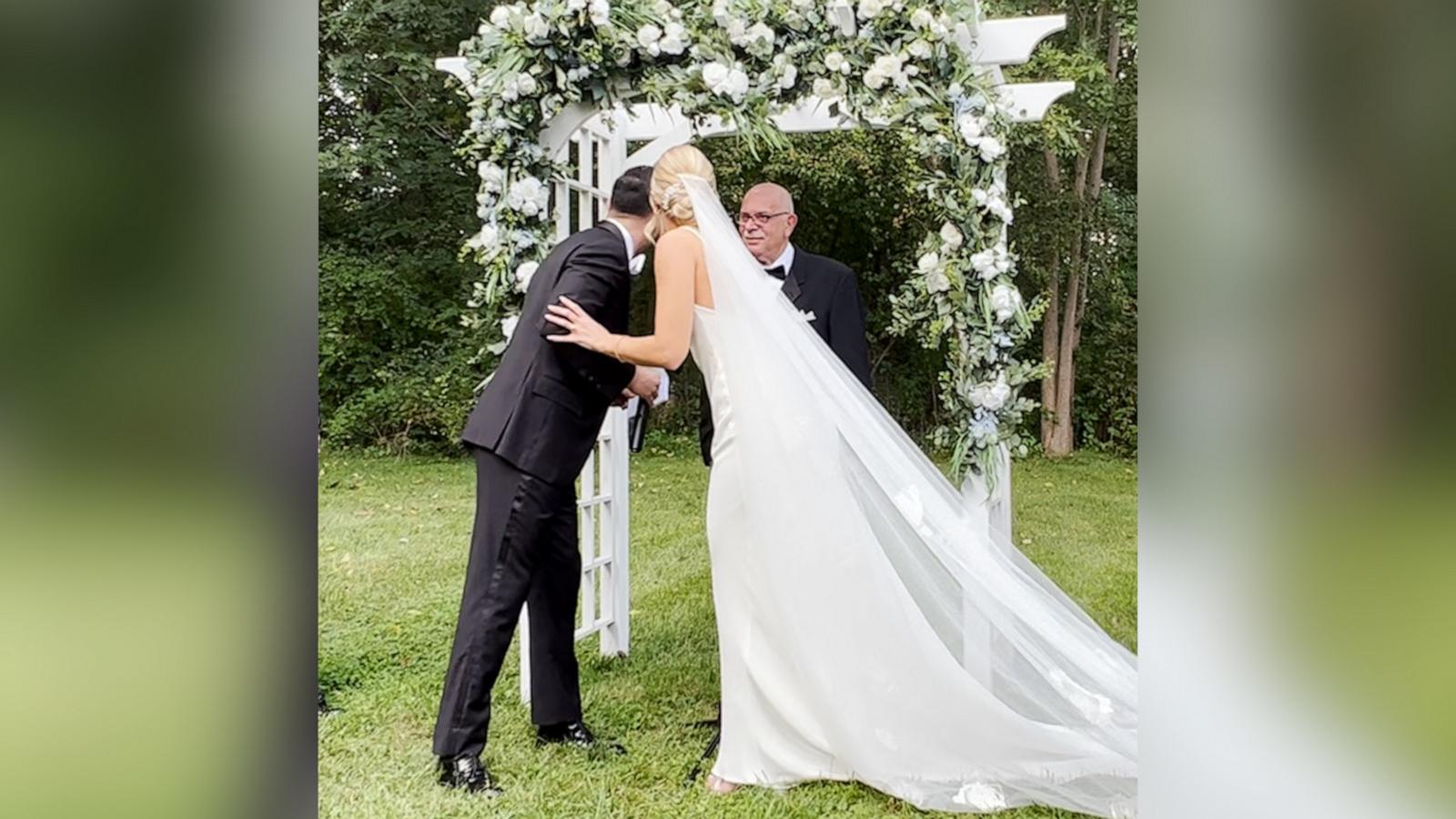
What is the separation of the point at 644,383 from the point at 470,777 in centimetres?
123

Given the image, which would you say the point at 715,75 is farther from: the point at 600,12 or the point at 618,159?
the point at 618,159

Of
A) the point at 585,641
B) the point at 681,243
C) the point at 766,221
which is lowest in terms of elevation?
the point at 585,641

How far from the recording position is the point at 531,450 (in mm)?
2934

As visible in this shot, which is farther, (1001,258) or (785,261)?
(785,261)

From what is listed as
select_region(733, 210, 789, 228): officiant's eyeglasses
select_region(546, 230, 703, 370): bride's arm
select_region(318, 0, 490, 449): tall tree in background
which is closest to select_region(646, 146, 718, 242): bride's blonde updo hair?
select_region(546, 230, 703, 370): bride's arm

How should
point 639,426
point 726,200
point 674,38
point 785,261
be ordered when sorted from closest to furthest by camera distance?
point 674,38 → point 639,426 → point 785,261 → point 726,200

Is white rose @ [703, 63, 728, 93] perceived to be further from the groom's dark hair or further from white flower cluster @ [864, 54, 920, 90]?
white flower cluster @ [864, 54, 920, 90]

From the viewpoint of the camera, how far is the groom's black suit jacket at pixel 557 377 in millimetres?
2932

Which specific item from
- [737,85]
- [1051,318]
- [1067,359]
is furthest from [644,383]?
[1051,318]

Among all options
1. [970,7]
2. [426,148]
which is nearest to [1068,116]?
[426,148]

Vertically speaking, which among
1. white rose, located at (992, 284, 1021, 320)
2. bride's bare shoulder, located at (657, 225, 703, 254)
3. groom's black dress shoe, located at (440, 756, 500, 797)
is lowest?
groom's black dress shoe, located at (440, 756, 500, 797)

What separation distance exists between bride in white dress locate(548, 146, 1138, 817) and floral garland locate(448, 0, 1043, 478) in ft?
0.94

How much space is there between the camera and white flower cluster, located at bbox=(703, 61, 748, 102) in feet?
10.0
